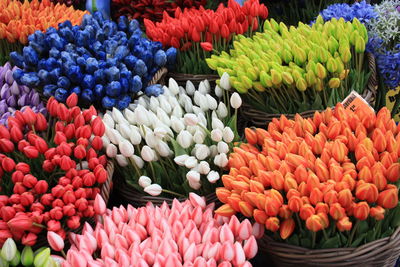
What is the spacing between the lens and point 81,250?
1040 mm

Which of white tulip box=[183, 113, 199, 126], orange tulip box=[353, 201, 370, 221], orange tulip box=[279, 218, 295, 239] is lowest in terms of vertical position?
orange tulip box=[279, 218, 295, 239]

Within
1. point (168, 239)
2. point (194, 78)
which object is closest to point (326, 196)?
point (168, 239)

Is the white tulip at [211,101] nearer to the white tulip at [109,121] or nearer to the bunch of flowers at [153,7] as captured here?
the white tulip at [109,121]

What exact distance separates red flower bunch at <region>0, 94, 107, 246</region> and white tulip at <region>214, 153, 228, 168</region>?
295 millimetres

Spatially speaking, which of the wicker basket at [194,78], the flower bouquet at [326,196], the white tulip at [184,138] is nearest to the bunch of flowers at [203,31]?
the wicker basket at [194,78]

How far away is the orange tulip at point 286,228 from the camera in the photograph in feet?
3.44

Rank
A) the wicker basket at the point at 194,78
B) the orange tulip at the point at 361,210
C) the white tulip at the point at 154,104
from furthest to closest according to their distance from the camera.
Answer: the wicker basket at the point at 194,78 → the white tulip at the point at 154,104 → the orange tulip at the point at 361,210

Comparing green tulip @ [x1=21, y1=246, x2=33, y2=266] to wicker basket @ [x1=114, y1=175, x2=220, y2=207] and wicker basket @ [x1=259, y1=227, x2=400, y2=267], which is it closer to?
wicker basket @ [x1=114, y1=175, x2=220, y2=207]

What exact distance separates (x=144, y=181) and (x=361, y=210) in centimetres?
59

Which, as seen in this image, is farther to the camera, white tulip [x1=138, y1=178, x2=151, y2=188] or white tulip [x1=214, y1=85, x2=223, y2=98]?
white tulip [x1=214, y1=85, x2=223, y2=98]

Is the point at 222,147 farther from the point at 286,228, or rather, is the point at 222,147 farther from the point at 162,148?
the point at 286,228

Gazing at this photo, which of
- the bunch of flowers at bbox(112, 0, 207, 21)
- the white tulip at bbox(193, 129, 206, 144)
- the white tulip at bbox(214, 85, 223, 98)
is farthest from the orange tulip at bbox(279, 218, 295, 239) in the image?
the bunch of flowers at bbox(112, 0, 207, 21)

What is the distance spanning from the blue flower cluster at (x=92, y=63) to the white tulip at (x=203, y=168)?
37cm

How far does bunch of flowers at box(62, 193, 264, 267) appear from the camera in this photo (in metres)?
1.00
